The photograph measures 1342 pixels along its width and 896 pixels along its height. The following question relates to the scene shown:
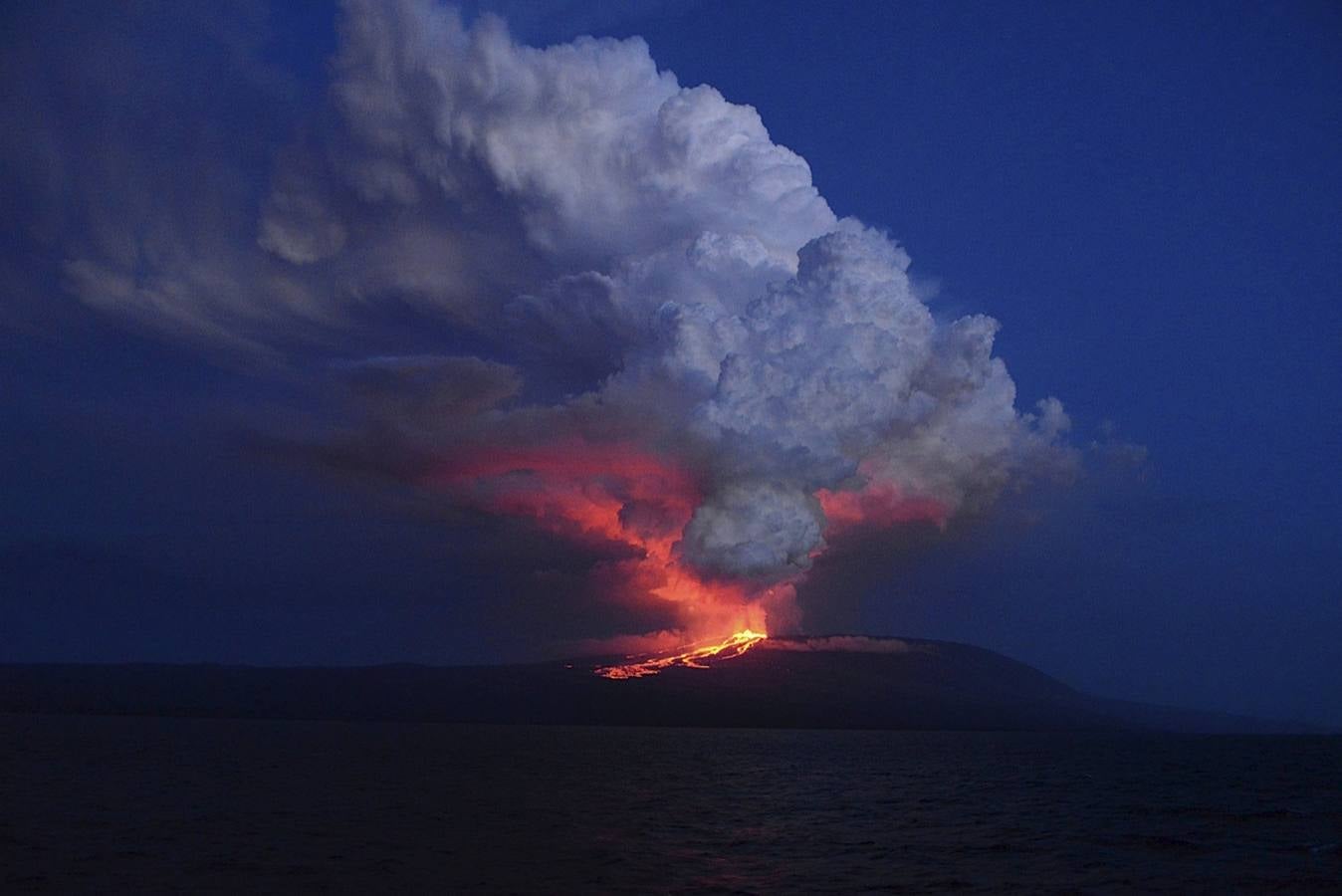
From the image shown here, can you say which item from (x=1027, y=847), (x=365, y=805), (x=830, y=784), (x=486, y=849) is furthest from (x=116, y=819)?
(x=830, y=784)

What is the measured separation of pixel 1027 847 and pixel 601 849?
849 inches

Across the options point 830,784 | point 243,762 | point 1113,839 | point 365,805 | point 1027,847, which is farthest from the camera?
point 243,762

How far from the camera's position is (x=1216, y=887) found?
41062 millimetres

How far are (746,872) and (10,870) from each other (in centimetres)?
2730

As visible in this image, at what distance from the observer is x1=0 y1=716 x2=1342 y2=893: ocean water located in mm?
39812

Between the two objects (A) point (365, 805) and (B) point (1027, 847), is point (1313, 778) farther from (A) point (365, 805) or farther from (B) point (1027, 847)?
(A) point (365, 805)

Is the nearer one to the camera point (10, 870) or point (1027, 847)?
point (10, 870)

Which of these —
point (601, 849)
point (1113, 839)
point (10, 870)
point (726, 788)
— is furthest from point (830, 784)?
point (10, 870)

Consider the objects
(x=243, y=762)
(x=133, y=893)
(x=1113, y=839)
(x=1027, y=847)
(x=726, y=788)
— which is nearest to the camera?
(x=133, y=893)

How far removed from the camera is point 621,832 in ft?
181

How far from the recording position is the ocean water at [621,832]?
131ft

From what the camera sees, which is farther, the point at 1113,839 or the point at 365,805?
the point at 365,805

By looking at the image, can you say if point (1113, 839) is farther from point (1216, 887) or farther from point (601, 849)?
point (601, 849)

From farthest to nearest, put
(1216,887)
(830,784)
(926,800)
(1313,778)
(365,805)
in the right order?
(1313,778) < (830,784) < (926,800) < (365,805) < (1216,887)
